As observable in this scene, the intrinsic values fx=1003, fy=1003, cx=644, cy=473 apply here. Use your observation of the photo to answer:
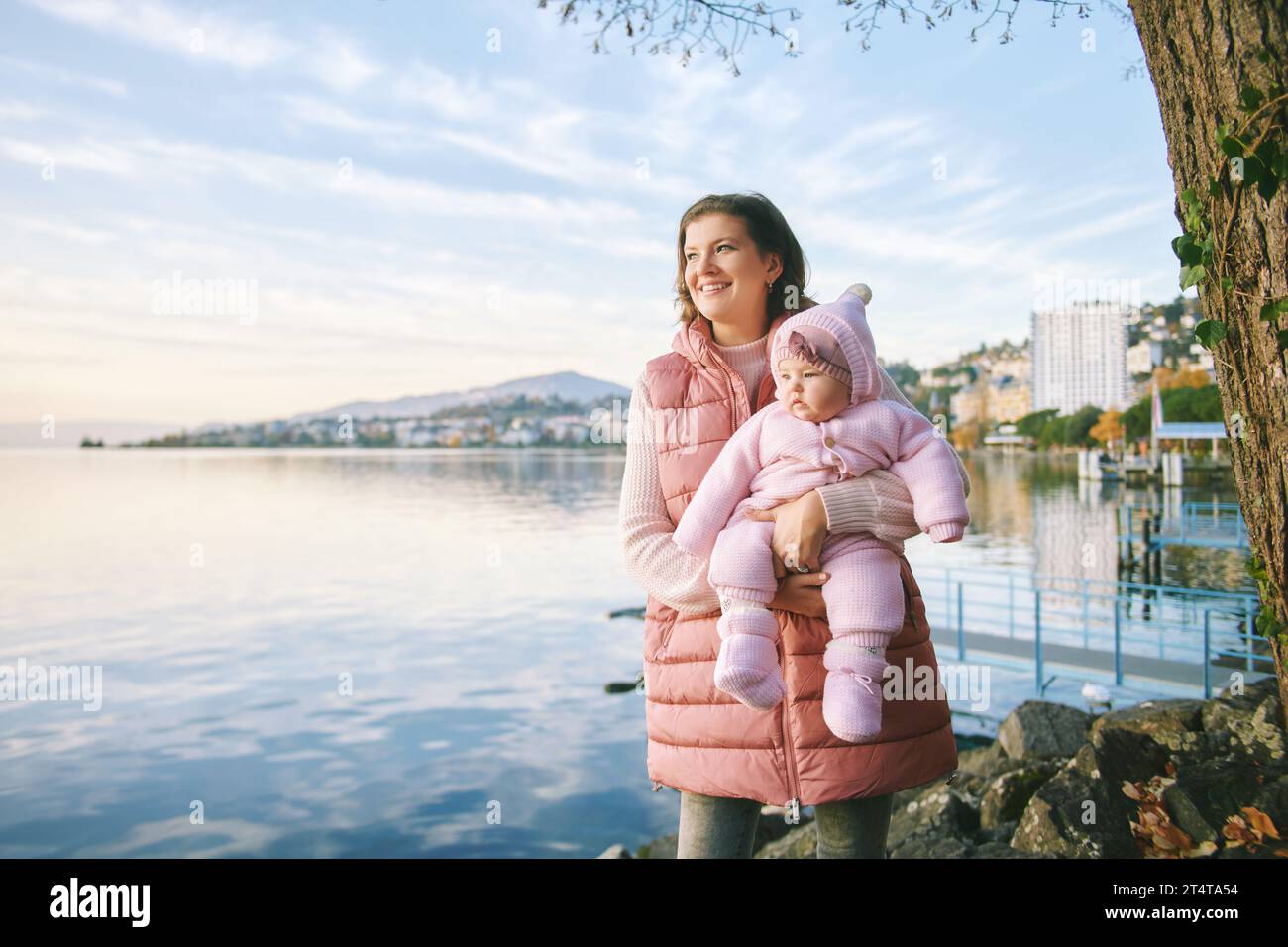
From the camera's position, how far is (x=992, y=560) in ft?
92.5

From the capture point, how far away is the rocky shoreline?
11.4ft

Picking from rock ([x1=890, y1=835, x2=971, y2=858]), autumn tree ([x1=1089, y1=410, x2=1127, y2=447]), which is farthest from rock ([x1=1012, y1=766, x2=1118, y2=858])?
autumn tree ([x1=1089, y1=410, x2=1127, y2=447])

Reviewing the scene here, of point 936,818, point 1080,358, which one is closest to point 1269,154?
point 936,818

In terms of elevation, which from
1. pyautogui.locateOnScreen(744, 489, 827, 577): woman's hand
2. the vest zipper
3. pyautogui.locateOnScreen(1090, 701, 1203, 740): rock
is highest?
pyautogui.locateOnScreen(744, 489, 827, 577): woman's hand

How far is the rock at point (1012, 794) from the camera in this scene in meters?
5.49

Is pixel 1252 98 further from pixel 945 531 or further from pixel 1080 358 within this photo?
pixel 1080 358

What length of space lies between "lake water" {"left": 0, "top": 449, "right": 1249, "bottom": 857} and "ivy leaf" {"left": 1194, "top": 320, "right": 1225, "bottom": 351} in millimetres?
3924

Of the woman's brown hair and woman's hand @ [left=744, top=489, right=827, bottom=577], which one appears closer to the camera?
woman's hand @ [left=744, top=489, right=827, bottom=577]

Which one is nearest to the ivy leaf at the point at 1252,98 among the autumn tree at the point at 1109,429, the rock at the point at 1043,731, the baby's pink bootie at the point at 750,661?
the baby's pink bootie at the point at 750,661

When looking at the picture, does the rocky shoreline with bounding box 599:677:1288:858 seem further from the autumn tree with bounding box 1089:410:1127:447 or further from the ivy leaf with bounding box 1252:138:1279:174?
the autumn tree with bounding box 1089:410:1127:447

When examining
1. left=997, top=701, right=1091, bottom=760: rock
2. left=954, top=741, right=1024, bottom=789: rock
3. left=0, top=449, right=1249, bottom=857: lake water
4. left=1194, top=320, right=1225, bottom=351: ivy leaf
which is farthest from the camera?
left=0, top=449, right=1249, bottom=857: lake water
